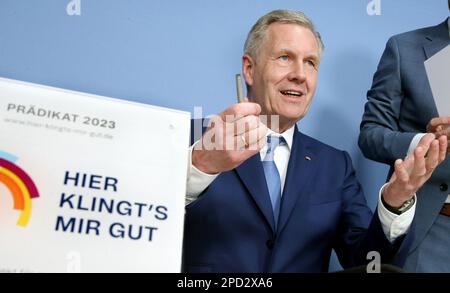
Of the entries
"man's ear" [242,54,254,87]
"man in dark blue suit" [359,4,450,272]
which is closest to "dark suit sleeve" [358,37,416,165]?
"man in dark blue suit" [359,4,450,272]

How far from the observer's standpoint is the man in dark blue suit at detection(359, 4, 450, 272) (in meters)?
1.18

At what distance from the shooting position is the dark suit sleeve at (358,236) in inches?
39.6

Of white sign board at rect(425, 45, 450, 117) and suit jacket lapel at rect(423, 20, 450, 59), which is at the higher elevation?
suit jacket lapel at rect(423, 20, 450, 59)

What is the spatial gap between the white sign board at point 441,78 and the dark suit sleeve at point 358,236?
251mm

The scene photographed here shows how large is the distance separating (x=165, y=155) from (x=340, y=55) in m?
1.24

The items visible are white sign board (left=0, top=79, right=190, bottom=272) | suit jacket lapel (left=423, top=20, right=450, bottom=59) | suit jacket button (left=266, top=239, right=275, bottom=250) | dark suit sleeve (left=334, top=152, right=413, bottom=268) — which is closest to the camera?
white sign board (left=0, top=79, right=190, bottom=272)

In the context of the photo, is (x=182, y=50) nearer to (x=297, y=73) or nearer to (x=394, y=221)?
(x=297, y=73)

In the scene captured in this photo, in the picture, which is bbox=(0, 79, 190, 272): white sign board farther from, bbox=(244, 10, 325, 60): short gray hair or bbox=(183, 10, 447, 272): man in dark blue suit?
bbox=(244, 10, 325, 60): short gray hair

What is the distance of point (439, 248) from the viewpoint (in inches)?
46.6

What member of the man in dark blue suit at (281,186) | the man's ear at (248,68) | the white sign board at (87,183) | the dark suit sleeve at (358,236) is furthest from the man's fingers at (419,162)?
the man's ear at (248,68)

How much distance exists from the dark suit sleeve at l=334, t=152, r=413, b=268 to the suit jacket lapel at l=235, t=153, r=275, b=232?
0.63ft

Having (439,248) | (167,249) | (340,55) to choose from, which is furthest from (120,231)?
(340,55)

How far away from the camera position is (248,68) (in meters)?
1.48

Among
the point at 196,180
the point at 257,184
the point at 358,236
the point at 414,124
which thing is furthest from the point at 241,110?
the point at 414,124
